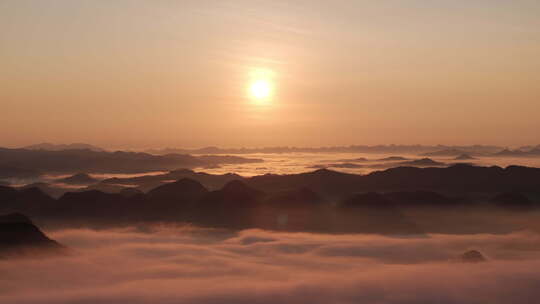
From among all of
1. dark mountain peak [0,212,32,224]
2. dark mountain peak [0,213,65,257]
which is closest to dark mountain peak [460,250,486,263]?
dark mountain peak [0,213,65,257]

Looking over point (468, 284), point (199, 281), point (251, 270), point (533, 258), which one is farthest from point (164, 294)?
point (533, 258)

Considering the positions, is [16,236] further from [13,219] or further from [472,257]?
[472,257]

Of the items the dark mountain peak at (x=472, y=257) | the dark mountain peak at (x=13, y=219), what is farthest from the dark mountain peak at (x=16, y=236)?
the dark mountain peak at (x=472, y=257)

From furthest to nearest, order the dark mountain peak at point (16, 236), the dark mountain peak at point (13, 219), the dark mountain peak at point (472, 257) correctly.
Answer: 1. the dark mountain peak at point (472, 257)
2. the dark mountain peak at point (13, 219)
3. the dark mountain peak at point (16, 236)

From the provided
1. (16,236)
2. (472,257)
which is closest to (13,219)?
(16,236)

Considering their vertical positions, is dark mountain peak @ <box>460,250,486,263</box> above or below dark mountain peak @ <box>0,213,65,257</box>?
below

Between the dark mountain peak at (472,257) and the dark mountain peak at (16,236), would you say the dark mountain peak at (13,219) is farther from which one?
the dark mountain peak at (472,257)

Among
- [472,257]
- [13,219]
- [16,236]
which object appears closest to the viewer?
[13,219]

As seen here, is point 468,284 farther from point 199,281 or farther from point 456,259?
point 199,281

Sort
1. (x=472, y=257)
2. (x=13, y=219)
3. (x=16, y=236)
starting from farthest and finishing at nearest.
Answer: (x=472, y=257)
(x=16, y=236)
(x=13, y=219)

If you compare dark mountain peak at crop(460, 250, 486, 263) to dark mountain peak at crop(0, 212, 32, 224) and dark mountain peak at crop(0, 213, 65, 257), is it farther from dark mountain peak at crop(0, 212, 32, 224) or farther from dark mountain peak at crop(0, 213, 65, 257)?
dark mountain peak at crop(0, 212, 32, 224)

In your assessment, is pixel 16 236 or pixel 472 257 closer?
pixel 16 236
